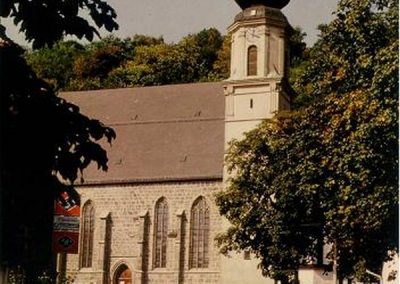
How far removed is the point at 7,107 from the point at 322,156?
1339 centimetres

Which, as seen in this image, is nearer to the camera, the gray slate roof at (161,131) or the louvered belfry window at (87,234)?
the gray slate roof at (161,131)

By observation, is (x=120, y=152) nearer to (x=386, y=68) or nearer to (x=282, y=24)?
(x=282, y=24)

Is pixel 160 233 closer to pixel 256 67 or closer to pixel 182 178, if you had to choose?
pixel 182 178

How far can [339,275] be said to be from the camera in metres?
29.1

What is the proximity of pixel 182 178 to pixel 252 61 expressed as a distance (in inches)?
251

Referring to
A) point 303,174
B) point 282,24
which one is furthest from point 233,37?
point 303,174

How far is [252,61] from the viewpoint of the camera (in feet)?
142

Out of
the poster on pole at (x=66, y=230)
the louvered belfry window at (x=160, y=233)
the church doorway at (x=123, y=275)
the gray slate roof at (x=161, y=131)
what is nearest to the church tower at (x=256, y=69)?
the gray slate roof at (x=161, y=131)

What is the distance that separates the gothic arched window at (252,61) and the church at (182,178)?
45 millimetres

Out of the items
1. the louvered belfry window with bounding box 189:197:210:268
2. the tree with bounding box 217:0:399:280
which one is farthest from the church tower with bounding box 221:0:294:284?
the tree with bounding box 217:0:399:280

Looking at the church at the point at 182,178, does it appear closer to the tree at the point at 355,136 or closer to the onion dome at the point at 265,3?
the onion dome at the point at 265,3

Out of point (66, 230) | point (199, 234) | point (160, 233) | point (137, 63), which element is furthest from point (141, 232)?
point (66, 230)

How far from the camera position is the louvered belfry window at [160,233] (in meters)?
44.9

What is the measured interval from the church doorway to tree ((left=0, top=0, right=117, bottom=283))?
1483 inches
